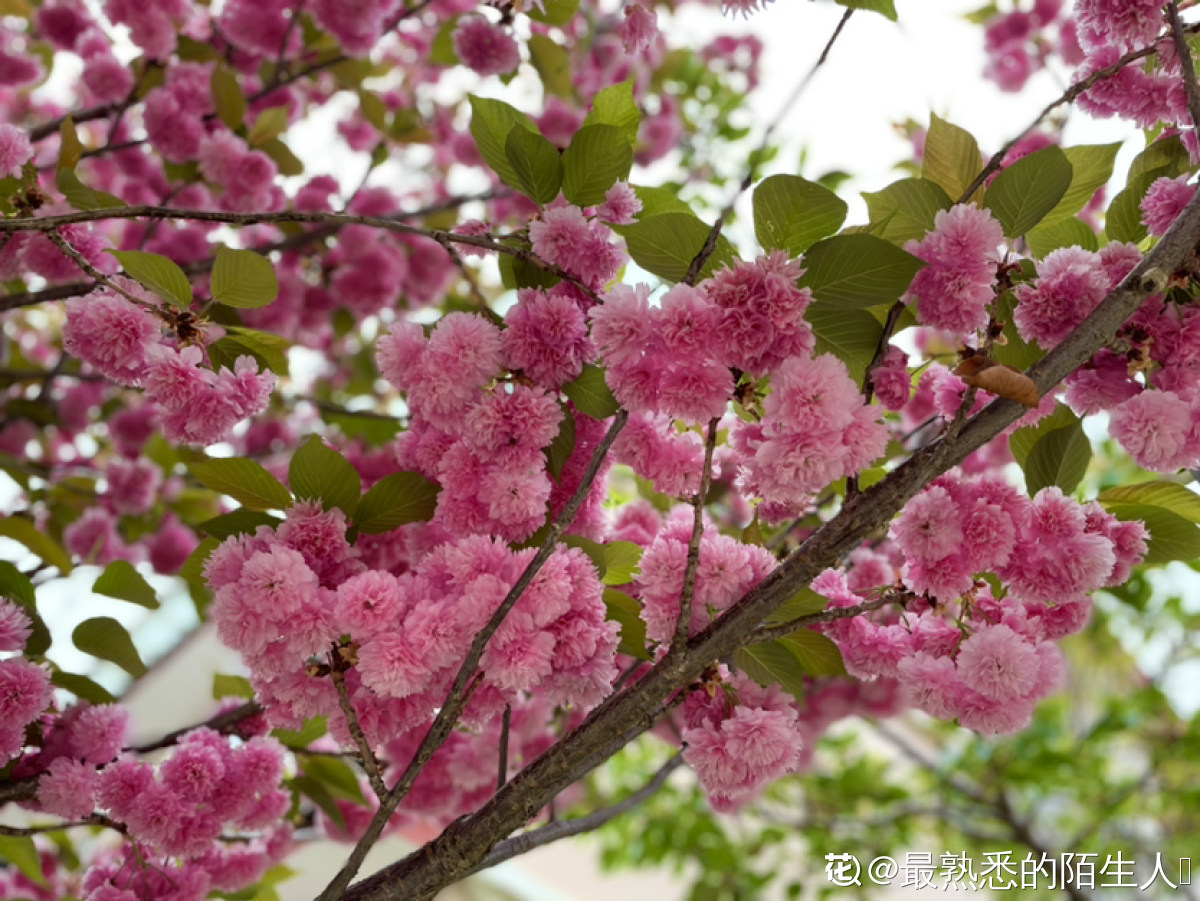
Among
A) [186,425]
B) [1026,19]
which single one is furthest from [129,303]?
[1026,19]

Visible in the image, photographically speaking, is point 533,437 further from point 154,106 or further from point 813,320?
point 154,106

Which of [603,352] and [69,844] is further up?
[69,844]

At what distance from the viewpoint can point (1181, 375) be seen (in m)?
0.73

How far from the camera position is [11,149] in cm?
93

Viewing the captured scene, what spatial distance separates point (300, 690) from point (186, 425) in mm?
266

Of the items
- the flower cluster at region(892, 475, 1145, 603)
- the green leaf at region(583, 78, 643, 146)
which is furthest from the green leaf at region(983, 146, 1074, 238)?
the green leaf at region(583, 78, 643, 146)

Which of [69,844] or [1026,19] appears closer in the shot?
[69,844]

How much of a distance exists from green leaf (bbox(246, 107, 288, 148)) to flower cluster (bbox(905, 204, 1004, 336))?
1.34 metres

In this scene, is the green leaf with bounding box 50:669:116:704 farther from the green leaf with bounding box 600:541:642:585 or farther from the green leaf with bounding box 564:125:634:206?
the green leaf with bounding box 564:125:634:206

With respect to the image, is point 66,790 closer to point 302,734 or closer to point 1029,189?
point 302,734

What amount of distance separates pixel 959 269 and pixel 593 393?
0.32 metres

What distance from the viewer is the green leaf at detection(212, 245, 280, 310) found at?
82cm

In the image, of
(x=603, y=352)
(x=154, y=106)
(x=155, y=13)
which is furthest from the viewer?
(x=155, y=13)

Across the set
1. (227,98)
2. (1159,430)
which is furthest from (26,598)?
(1159,430)
